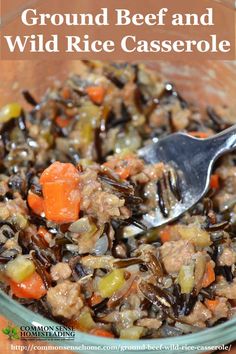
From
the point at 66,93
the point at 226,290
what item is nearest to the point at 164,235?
the point at 226,290

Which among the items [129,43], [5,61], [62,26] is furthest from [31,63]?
[129,43]

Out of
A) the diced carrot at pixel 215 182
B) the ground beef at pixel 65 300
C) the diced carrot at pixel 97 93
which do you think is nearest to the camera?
the ground beef at pixel 65 300

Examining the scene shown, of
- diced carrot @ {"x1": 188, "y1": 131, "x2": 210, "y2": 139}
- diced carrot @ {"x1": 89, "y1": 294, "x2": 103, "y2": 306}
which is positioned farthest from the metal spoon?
diced carrot @ {"x1": 89, "y1": 294, "x2": 103, "y2": 306}

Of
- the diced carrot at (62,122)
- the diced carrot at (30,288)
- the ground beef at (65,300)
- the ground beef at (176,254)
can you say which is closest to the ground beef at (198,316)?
the ground beef at (176,254)

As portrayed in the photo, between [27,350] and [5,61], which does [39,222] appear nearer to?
[27,350]

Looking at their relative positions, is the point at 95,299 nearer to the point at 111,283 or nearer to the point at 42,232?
the point at 111,283

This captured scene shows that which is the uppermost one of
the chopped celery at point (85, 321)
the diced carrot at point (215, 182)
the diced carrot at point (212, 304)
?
the diced carrot at point (215, 182)

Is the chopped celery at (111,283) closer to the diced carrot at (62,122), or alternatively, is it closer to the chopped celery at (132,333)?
the chopped celery at (132,333)

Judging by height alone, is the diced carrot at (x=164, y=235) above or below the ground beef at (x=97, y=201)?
below

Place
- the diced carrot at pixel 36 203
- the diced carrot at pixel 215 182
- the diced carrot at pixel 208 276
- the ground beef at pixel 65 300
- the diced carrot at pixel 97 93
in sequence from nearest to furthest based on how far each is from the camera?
the ground beef at pixel 65 300 → the diced carrot at pixel 208 276 → the diced carrot at pixel 36 203 → the diced carrot at pixel 215 182 → the diced carrot at pixel 97 93
